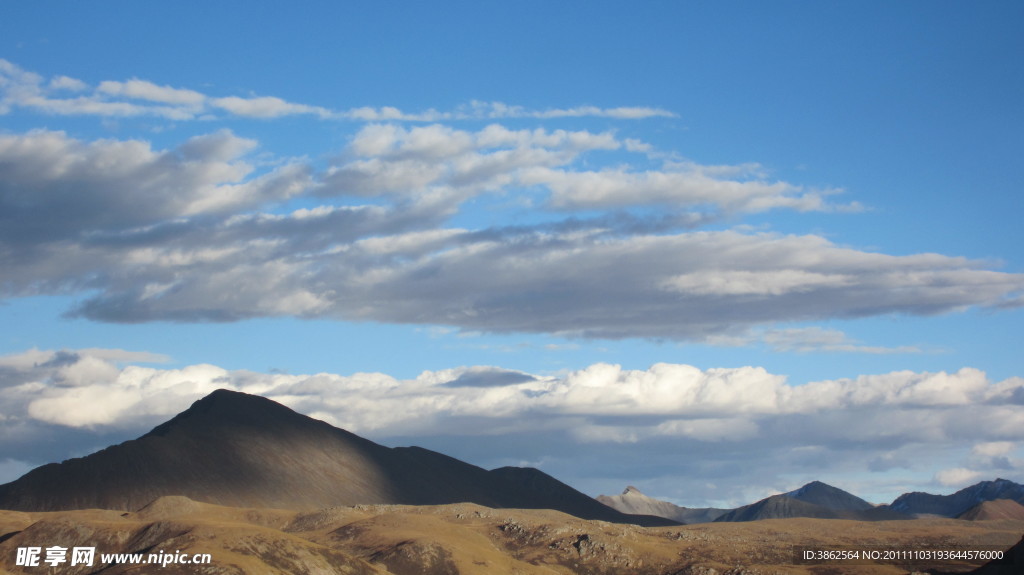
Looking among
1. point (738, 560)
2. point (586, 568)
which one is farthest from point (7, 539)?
point (738, 560)

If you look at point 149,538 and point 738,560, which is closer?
point 149,538

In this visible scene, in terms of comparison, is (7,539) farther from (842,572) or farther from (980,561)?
(980,561)

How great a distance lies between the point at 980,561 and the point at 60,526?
545 feet

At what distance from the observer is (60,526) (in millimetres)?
195250

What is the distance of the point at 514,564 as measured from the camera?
19312cm

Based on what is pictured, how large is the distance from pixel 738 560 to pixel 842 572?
67.4 ft

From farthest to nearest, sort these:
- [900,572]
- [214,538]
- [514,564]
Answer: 1. [514,564]
2. [900,572]
3. [214,538]

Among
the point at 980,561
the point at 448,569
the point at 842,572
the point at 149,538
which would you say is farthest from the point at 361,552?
the point at 980,561

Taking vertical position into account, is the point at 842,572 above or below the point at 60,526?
below

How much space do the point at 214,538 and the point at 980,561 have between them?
5285 inches

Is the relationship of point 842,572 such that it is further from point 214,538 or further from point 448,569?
point 214,538

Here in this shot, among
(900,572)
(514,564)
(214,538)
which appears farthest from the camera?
(514,564)

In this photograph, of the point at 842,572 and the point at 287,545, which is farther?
the point at 842,572

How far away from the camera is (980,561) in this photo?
196250mm
